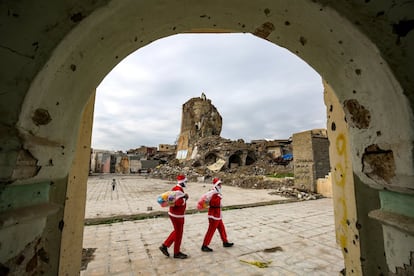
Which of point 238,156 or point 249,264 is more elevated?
point 238,156

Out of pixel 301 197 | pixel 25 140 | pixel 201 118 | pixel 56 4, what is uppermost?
pixel 201 118

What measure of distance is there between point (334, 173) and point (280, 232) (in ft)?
11.8

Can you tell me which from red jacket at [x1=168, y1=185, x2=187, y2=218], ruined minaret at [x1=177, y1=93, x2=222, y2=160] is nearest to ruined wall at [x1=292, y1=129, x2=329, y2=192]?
red jacket at [x1=168, y1=185, x2=187, y2=218]

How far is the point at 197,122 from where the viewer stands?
35.1 meters

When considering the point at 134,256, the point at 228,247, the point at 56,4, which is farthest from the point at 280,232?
the point at 56,4

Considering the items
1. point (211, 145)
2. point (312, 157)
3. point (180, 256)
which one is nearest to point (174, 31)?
point (180, 256)

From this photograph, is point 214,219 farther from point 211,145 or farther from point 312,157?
point 211,145

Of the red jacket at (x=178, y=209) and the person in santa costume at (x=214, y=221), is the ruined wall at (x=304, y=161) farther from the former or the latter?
the red jacket at (x=178, y=209)

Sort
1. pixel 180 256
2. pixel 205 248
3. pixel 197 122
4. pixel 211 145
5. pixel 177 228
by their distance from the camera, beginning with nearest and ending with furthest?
pixel 180 256
pixel 177 228
pixel 205 248
pixel 211 145
pixel 197 122

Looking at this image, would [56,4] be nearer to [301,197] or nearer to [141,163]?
[301,197]

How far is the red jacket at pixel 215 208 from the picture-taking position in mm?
3768

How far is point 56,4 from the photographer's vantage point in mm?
760

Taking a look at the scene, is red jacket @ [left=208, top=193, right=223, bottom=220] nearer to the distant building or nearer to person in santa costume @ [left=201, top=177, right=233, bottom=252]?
person in santa costume @ [left=201, top=177, right=233, bottom=252]

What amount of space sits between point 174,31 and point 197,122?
33859 millimetres
